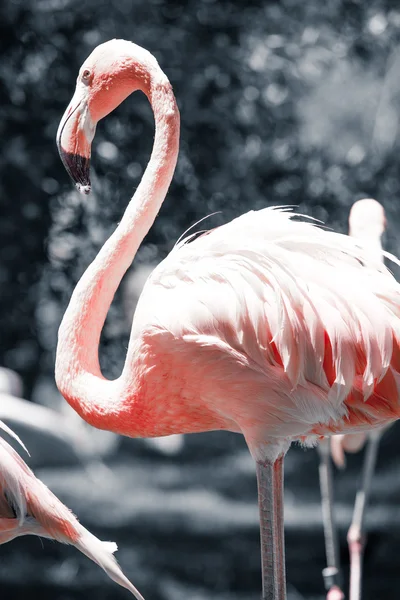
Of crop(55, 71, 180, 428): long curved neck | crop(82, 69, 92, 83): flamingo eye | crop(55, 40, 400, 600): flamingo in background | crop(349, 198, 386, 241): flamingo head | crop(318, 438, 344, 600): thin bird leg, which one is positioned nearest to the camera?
crop(55, 40, 400, 600): flamingo in background

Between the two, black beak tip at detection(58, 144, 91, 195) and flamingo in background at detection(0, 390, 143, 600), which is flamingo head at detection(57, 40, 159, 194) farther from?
flamingo in background at detection(0, 390, 143, 600)

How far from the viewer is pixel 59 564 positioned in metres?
3.19

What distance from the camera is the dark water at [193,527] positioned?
10.4ft

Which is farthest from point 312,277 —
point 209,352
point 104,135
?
point 104,135

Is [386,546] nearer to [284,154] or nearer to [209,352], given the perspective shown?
[284,154]

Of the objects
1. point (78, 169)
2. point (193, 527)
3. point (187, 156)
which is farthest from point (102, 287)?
point (187, 156)

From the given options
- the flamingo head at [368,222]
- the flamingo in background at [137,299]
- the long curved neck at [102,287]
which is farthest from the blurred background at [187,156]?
the long curved neck at [102,287]

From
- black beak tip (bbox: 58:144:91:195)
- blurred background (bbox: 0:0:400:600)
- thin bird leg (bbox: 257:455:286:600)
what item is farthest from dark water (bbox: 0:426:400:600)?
black beak tip (bbox: 58:144:91:195)

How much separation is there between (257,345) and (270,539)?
37 cm

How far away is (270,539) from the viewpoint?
160 centimetres

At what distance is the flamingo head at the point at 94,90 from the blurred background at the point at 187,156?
1888 millimetres

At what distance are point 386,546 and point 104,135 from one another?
6.40 ft

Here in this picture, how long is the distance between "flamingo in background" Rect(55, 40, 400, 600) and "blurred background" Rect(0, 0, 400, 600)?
185 cm

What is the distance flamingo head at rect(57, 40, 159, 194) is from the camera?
5.73ft
